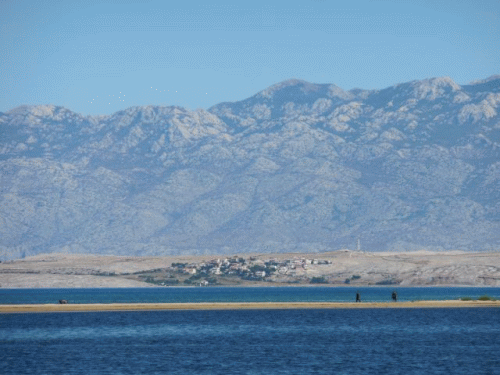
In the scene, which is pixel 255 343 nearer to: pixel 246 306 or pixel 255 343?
pixel 255 343

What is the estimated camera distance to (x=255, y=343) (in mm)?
108625

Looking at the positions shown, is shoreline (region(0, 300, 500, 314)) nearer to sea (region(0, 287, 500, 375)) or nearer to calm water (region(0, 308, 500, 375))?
sea (region(0, 287, 500, 375))

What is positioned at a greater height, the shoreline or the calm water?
the shoreline

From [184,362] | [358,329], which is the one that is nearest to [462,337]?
[358,329]

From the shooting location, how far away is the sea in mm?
88125

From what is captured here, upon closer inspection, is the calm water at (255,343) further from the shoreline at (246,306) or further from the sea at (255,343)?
the shoreline at (246,306)

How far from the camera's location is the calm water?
88.1m

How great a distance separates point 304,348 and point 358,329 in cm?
2265

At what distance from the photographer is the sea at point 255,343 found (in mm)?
88125

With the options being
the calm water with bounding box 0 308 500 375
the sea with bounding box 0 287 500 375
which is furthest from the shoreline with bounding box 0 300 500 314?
the calm water with bounding box 0 308 500 375

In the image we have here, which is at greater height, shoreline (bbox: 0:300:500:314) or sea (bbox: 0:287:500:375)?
shoreline (bbox: 0:300:500:314)

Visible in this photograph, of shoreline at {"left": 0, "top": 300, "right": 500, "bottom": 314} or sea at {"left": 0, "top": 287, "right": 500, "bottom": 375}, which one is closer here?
sea at {"left": 0, "top": 287, "right": 500, "bottom": 375}

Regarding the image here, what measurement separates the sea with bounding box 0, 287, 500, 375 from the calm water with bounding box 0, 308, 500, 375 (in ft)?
0.29

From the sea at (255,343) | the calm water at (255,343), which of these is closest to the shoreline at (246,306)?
the sea at (255,343)
